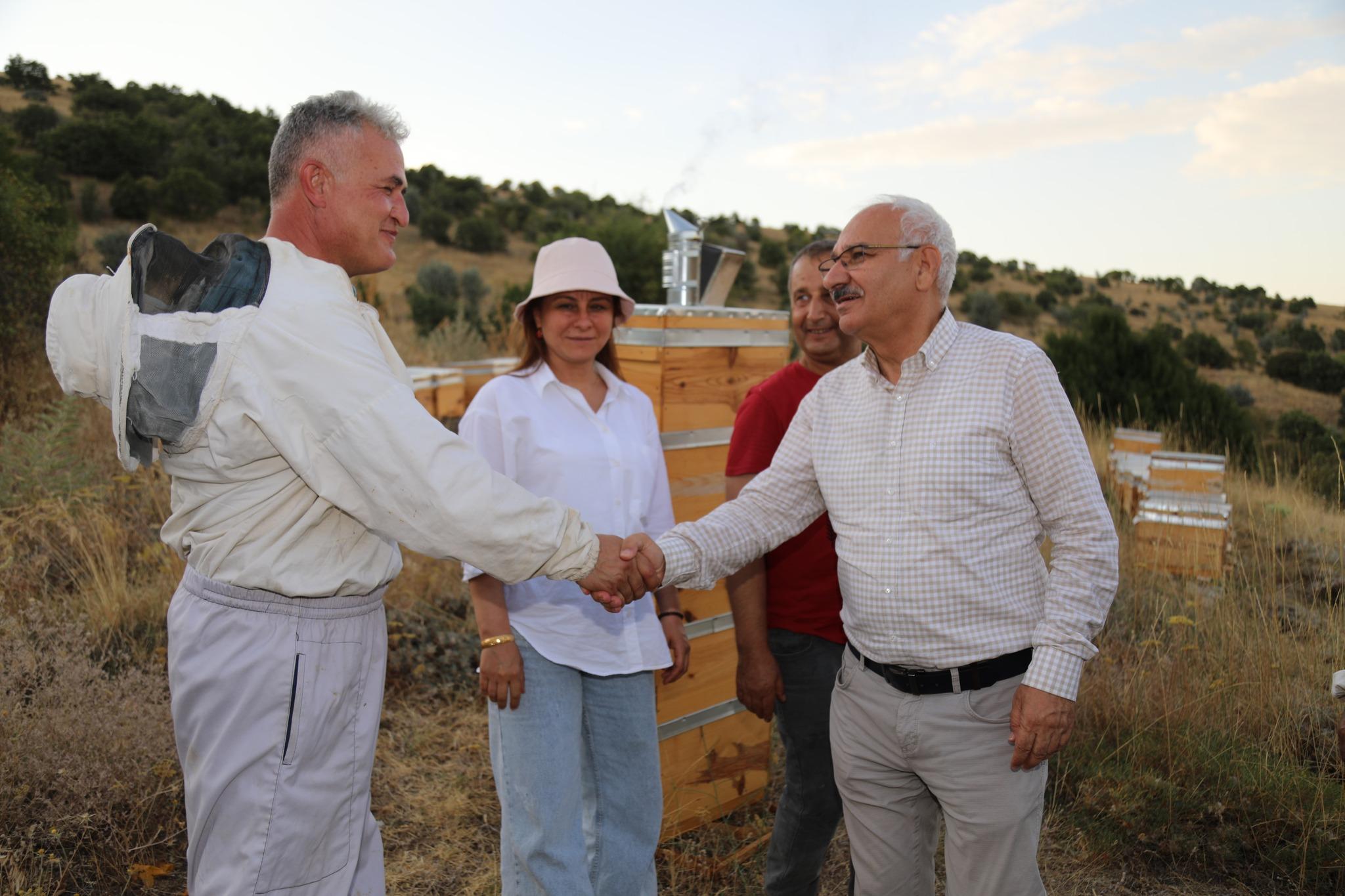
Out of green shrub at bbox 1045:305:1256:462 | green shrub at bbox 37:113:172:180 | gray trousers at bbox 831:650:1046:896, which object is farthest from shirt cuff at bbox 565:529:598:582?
green shrub at bbox 37:113:172:180

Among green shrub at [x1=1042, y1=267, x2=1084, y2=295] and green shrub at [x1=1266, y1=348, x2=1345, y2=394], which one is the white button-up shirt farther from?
green shrub at [x1=1042, y1=267, x2=1084, y2=295]

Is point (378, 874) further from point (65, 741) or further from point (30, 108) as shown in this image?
point (30, 108)

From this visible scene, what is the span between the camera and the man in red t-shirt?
307 centimetres

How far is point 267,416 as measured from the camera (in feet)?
6.34

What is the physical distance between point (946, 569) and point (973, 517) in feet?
0.49

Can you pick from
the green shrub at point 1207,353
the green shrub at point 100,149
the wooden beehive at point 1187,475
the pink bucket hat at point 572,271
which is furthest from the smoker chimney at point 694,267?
the green shrub at point 1207,353

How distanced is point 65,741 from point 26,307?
6771 mm

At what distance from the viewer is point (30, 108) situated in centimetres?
3728

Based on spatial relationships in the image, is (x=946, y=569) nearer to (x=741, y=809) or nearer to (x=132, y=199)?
(x=741, y=809)

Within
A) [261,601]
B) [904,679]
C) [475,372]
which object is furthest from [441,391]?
[904,679]

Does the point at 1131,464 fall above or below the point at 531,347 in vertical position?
below

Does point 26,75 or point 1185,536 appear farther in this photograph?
point 26,75

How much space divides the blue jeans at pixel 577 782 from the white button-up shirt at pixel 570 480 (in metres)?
0.07

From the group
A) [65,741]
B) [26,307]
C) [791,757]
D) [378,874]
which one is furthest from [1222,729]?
[26,307]
